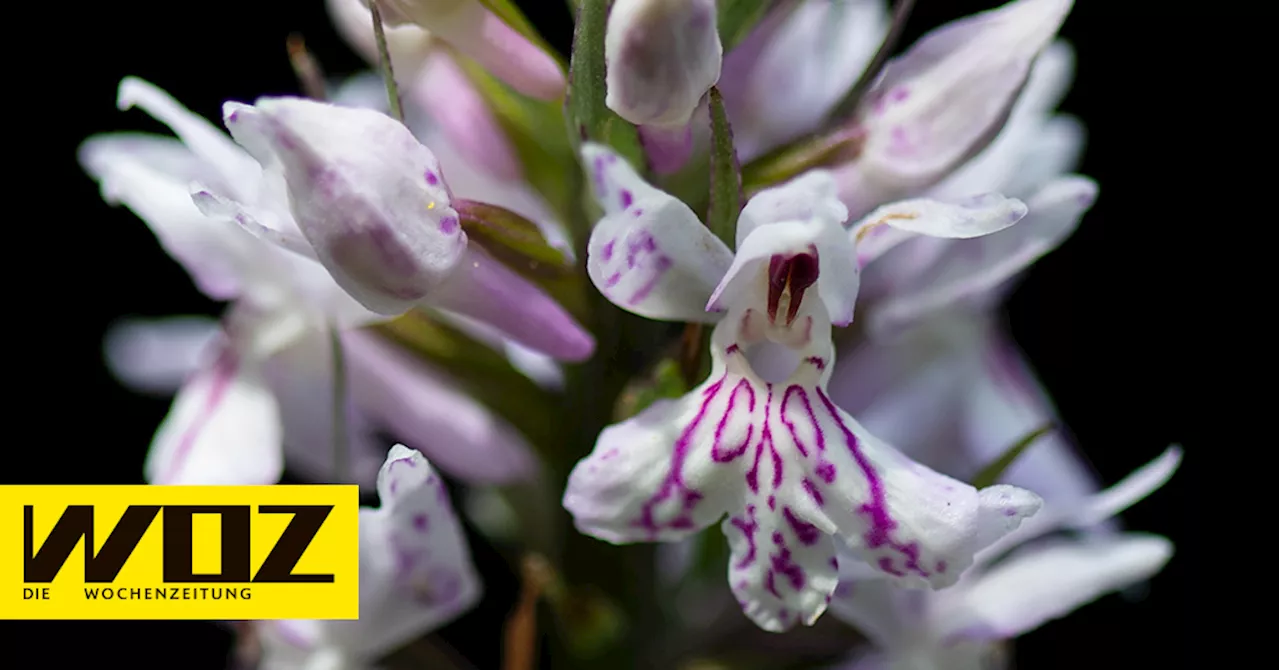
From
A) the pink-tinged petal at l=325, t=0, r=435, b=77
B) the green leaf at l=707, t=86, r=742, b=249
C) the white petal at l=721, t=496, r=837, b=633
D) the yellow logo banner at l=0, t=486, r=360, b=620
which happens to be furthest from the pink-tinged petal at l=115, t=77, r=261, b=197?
the white petal at l=721, t=496, r=837, b=633

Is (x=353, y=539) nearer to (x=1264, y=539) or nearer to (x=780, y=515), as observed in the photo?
(x=780, y=515)

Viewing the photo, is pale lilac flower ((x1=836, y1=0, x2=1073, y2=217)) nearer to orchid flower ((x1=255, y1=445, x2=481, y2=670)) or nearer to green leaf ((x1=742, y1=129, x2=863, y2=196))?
green leaf ((x1=742, y1=129, x2=863, y2=196))

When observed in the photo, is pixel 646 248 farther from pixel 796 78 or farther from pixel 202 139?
pixel 796 78

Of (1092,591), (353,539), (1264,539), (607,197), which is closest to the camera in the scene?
(607,197)

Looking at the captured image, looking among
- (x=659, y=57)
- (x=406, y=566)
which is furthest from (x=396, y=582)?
(x=659, y=57)

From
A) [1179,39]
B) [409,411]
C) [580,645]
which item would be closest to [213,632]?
[409,411]

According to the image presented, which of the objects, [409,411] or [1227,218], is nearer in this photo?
[409,411]

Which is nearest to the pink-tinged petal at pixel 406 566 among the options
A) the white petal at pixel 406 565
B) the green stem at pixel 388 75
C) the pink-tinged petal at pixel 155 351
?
the white petal at pixel 406 565
